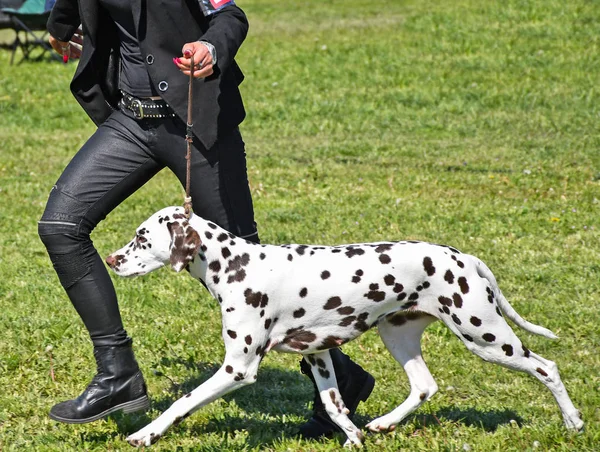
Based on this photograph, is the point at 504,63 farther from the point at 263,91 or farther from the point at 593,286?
the point at 593,286

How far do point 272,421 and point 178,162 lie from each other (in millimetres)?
1515

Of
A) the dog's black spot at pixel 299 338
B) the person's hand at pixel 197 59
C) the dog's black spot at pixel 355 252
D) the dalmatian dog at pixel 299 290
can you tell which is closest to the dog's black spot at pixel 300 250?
the dalmatian dog at pixel 299 290

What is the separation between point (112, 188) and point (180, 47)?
0.75 meters

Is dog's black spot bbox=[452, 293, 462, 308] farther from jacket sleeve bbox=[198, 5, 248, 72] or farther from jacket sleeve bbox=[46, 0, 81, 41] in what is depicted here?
jacket sleeve bbox=[46, 0, 81, 41]

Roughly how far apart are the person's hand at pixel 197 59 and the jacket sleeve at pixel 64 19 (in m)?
0.93

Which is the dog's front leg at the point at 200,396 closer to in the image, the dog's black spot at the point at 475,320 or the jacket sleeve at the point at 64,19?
the dog's black spot at the point at 475,320

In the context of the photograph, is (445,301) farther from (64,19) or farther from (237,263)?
(64,19)

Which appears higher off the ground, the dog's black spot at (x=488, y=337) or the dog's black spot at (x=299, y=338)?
the dog's black spot at (x=299, y=338)

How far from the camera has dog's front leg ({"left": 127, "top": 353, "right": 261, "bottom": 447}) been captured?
4.41 m

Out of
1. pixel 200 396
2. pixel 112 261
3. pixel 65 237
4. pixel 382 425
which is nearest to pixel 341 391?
pixel 382 425

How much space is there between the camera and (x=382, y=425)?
4922 mm

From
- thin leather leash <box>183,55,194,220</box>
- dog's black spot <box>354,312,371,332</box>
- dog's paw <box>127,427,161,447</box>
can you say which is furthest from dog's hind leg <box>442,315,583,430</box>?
dog's paw <box>127,427,161,447</box>

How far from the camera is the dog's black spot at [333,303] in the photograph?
4.55 m

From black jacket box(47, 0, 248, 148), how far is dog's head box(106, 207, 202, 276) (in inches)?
16.7
